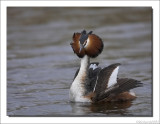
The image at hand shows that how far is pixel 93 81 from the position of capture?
877 centimetres

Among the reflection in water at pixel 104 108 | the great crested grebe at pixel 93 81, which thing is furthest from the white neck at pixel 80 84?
the reflection in water at pixel 104 108

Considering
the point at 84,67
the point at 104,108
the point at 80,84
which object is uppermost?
the point at 84,67

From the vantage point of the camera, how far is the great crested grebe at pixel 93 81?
8.62 metres

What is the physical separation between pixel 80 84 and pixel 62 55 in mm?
4066

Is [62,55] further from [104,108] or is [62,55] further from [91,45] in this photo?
[104,108]

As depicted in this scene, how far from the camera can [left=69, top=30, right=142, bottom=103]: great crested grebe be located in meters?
8.62

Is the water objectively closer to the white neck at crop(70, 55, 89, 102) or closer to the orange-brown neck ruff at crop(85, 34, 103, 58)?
the white neck at crop(70, 55, 89, 102)

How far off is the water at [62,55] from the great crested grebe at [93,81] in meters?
0.13

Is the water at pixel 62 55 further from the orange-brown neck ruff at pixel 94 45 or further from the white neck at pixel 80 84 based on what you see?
the orange-brown neck ruff at pixel 94 45

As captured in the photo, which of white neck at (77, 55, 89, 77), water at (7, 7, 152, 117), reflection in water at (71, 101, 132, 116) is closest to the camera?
reflection in water at (71, 101, 132, 116)

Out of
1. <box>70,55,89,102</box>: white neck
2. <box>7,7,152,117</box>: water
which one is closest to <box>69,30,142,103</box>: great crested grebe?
<box>70,55,89,102</box>: white neck

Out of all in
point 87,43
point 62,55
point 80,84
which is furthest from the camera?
point 62,55

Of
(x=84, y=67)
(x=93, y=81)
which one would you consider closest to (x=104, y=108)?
(x=93, y=81)

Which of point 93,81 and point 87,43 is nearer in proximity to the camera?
point 87,43
